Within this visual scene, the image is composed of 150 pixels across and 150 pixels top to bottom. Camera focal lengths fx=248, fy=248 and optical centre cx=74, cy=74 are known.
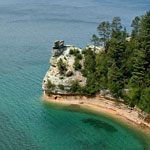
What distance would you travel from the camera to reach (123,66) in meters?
61.2

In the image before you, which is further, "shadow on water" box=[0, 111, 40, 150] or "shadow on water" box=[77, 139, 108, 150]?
"shadow on water" box=[77, 139, 108, 150]

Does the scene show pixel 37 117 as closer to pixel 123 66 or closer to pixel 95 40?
pixel 123 66

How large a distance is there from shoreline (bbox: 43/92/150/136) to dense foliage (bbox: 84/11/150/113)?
2139 millimetres

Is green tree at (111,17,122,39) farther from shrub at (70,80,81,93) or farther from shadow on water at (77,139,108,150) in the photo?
shadow on water at (77,139,108,150)

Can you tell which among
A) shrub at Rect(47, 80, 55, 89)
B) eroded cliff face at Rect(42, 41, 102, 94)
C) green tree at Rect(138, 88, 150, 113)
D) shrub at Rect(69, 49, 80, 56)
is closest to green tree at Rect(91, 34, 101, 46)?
eroded cliff face at Rect(42, 41, 102, 94)

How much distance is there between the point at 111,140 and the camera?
50.3 m

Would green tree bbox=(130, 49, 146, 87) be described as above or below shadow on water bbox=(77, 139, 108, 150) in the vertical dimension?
above

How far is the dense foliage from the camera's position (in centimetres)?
5725

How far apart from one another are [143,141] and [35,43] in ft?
251

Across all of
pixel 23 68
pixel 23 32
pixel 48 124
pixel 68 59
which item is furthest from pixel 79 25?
pixel 48 124

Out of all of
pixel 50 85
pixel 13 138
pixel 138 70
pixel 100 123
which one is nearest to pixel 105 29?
pixel 138 70

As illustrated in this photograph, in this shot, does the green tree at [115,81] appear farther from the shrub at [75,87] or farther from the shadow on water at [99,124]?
the shrub at [75,87]

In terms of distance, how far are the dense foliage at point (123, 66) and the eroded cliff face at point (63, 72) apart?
2.02m

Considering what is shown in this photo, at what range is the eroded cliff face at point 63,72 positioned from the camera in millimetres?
65062
